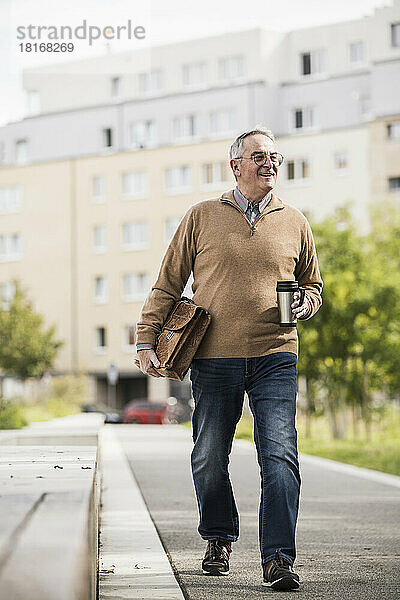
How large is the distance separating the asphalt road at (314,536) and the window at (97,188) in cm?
5839

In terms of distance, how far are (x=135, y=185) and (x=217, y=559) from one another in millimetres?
67072

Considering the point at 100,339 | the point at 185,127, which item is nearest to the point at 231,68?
the point at 185,127

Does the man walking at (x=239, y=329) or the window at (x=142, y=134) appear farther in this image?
the window at (x=142, y=134)

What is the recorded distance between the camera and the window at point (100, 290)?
72438 millimetres

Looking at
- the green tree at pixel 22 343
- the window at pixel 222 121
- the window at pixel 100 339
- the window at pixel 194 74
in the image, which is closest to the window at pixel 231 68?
the window at pixel 194 74

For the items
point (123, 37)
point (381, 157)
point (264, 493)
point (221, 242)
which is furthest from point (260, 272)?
point (381, 157)

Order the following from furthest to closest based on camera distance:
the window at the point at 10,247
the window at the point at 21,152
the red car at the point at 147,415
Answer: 1. the window at the point at 21,152
2. the window at the point at 10,247
3. the red car at the point at 147,415

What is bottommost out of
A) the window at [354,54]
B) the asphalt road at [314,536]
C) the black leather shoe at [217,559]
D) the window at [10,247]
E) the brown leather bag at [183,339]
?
the asphalt road at [314,536]

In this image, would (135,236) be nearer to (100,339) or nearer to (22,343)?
(100,339)

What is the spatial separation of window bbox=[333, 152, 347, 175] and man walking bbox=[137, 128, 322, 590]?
200 ft

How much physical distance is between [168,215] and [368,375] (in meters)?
39.7

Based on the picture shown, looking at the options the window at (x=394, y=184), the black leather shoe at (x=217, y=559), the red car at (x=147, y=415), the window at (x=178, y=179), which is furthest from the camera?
the window at (x=178, y=179)

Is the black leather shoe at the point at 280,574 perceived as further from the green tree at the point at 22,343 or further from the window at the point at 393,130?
the window at the point at 393,130

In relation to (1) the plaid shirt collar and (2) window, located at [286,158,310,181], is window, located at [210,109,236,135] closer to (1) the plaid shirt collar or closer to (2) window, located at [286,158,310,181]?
(2) window, located at [286,158,310,181]
